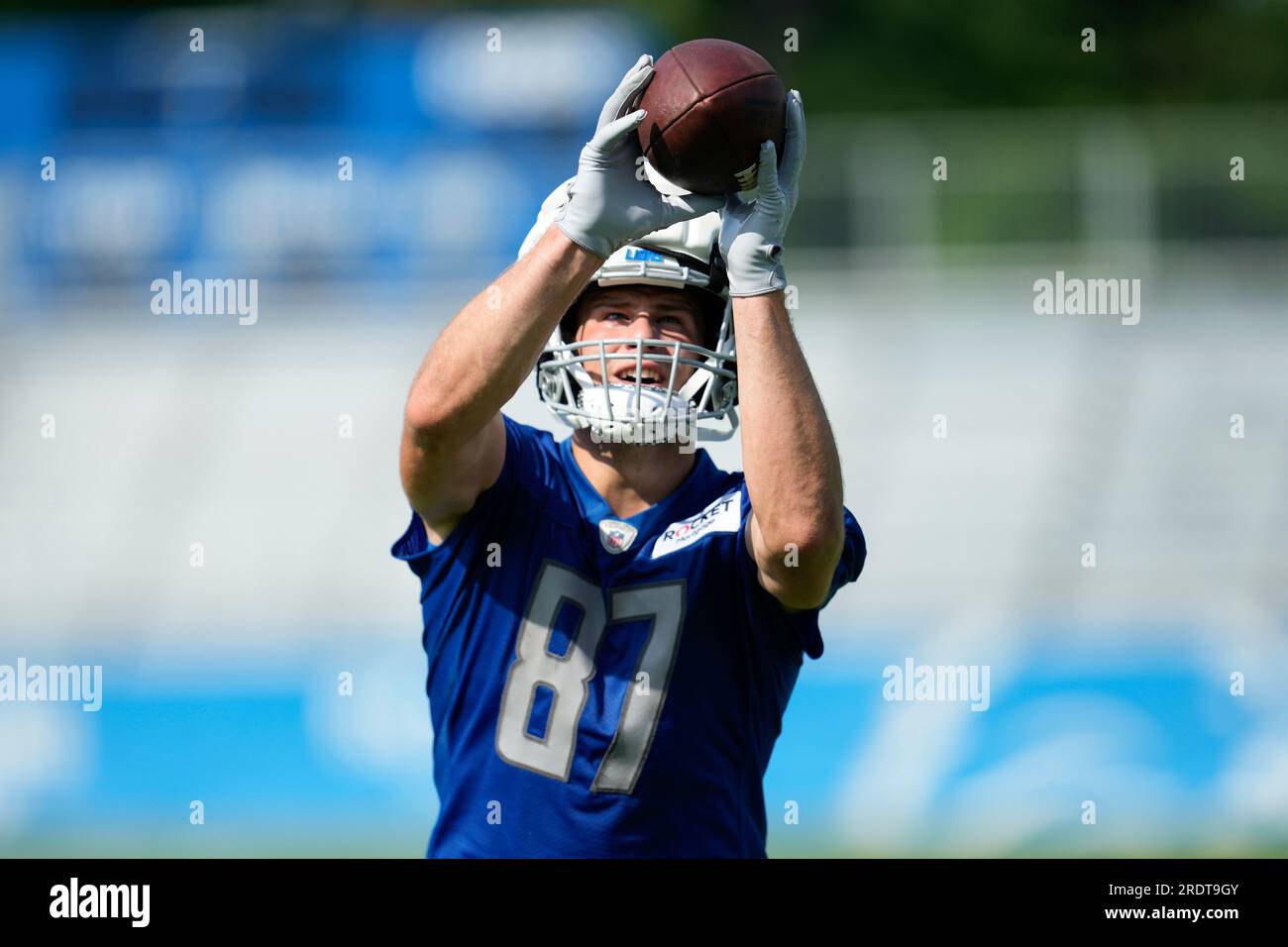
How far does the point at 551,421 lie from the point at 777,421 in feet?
19.3

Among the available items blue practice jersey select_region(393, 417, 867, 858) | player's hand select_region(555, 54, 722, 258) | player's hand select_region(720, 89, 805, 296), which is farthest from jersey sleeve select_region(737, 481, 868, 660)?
player's hand select_region(555, 54, 722, 258)

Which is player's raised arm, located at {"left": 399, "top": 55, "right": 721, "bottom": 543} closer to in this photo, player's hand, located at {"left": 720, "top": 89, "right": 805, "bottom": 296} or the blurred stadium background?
player's hand, located at {"left": 720, "top": 89, "right": 805, "bottom": 296}

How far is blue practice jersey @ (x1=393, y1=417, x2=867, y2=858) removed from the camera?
2502 millimetres

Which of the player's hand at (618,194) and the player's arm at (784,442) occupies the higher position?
the player's hand at (618,194)

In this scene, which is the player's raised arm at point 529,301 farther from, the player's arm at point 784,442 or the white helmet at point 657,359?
the player's arm at point 784,442

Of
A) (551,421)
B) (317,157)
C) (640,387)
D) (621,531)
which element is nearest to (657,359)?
(640,387)

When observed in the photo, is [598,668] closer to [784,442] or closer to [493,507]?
[493,507]

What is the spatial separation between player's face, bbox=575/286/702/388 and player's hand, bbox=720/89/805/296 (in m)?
0.22

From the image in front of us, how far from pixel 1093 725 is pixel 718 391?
4.58 metres

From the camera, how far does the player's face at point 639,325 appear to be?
2.64 m

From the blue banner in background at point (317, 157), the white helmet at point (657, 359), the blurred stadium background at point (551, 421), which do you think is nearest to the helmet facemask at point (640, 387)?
the white helmet at point (657, 359)

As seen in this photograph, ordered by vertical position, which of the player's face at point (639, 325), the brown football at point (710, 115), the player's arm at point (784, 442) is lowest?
the player's arm at point (784, 442)

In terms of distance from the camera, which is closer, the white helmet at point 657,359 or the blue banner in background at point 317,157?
the white helmet at point 657,359

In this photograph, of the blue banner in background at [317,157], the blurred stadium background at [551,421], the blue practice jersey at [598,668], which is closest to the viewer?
the blue practice jersey at [598,668]
